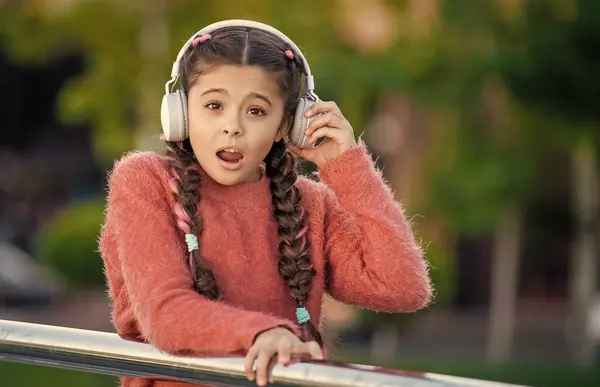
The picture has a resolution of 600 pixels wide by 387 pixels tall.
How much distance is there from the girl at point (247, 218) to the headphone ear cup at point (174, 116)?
0.01 meters

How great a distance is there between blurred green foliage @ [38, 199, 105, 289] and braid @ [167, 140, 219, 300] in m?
13.3

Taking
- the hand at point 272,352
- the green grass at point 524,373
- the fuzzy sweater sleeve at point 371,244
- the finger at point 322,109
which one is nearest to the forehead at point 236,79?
the finger at point 322,109

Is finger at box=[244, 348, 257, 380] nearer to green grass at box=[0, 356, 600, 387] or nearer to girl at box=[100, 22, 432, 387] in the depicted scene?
girl at box=[100, 22, 432, 387]

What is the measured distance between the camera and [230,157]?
1935mm

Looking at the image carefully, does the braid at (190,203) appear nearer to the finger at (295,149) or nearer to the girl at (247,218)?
the girl at (247,218)

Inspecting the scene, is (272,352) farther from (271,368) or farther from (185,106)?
(185,106)

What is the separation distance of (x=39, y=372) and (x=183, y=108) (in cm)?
760

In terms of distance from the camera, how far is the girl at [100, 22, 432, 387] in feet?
6.04

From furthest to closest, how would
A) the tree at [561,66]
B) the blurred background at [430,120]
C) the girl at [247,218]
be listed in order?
the blurred background at [430,120], the tree at [561,66], the girl at [247,218]

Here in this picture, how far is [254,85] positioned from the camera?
1.91 metres

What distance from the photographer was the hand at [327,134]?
2.02 metres

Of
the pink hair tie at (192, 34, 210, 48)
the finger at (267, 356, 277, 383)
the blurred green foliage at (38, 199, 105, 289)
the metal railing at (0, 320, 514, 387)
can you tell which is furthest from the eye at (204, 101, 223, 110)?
the blurred green foliage at (38, 199, 105, 289)

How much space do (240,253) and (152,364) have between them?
0.38 m

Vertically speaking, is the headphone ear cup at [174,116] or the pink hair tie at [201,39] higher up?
the pink hair tie at [201,39]
